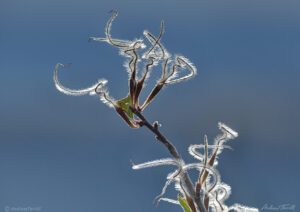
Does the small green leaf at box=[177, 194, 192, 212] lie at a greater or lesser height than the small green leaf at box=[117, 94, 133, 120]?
lesser

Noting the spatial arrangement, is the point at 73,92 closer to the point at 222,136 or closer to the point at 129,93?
the point at 129,93

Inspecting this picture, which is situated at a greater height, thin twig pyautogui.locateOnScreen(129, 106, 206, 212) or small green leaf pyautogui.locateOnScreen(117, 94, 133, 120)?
small green leaf pyautogui.locateOnScreen(117, 94, 133, 120)

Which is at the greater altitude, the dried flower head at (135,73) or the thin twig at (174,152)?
the dried flower head at (135,73)

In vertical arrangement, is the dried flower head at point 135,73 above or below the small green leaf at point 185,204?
above

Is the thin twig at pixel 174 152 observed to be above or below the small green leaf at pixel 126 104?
below

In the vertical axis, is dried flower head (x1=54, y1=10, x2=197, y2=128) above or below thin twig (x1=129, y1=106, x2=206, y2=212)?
above

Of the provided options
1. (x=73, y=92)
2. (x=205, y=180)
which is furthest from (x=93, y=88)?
(x=205, y=180)

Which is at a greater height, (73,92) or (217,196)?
(73,92)
